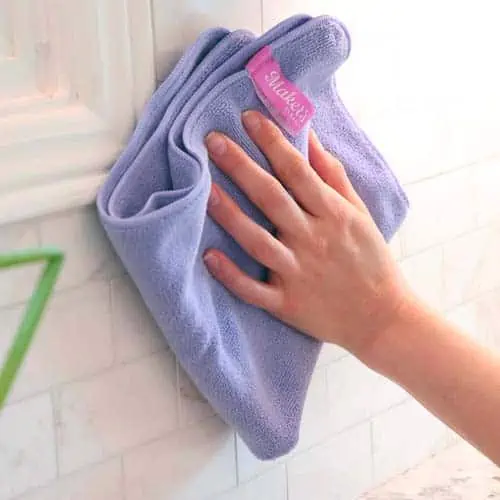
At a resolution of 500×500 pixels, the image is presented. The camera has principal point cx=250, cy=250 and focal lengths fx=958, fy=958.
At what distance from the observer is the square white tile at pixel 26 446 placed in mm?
810

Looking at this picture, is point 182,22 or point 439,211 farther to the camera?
point 439,211

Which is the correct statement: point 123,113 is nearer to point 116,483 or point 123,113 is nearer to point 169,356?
point 169,356

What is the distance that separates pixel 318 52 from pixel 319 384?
40 centimetres

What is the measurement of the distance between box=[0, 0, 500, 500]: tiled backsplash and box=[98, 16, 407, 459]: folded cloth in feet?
0.14

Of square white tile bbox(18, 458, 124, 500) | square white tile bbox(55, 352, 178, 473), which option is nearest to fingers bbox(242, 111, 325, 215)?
square white tile bbox(55, 352, 178, 473)

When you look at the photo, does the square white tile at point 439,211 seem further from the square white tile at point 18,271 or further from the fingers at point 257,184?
the square white tile at point 18,271

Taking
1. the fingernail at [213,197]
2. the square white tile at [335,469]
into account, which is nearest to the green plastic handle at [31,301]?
the fingernail at [213,197]

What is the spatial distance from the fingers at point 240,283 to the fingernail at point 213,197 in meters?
0.05

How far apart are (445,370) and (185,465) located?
0.90 feet

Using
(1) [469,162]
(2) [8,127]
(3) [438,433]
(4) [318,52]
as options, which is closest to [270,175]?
(4) [318,52]

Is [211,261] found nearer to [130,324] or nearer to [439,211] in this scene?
[130,324]

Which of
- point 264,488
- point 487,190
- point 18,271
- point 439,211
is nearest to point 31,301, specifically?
point 18,271

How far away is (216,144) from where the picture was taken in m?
0.86

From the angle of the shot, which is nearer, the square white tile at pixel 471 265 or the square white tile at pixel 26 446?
the square white tile at pixel 26 446
